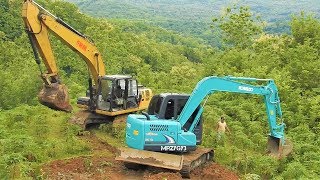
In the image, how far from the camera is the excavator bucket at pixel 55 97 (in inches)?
645

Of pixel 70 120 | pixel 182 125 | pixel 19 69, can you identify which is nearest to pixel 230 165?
pixel 182 125

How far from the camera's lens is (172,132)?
13.2 meters

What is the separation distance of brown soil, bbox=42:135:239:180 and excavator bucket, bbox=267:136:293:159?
2266 millimetres

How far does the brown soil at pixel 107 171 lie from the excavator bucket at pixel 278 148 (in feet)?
7.43

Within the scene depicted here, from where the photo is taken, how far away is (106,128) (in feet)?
61.3

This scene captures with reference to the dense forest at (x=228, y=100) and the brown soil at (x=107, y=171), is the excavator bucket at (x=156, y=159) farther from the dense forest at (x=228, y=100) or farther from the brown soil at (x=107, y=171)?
the dense forest at (x=228, y=100)

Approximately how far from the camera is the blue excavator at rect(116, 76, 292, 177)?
1294cm

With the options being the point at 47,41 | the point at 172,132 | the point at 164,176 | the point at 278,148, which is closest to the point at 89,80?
the point at 47,41

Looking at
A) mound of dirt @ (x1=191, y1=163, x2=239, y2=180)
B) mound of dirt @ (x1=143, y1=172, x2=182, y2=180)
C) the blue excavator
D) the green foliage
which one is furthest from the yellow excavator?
the green foliage

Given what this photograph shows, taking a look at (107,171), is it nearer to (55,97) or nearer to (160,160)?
(160,160)

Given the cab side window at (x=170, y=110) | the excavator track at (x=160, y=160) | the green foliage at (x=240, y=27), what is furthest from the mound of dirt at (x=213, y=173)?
the green foliage at (x=240, y=27)

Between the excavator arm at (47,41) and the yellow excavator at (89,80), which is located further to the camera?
the yellow excavator at (89,80)

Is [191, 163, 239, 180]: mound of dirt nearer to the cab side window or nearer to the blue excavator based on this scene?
the blue excavator

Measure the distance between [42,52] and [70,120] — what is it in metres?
3.22
